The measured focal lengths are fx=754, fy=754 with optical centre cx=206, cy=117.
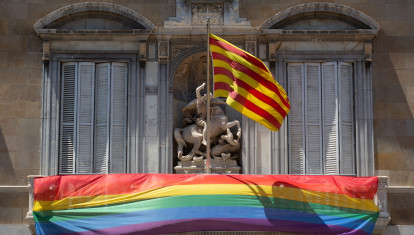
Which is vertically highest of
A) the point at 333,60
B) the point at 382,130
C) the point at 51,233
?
the point at 333,60

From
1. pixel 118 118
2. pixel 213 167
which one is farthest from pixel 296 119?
pixel 118 118

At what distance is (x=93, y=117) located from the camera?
23.5 m

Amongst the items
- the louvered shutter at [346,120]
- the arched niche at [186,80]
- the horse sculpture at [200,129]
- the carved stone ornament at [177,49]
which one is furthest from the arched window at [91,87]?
the louvered shutter at [346,120]

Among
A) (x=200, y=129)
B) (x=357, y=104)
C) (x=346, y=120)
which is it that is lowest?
(x=200, y=129)

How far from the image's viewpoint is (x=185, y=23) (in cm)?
2391

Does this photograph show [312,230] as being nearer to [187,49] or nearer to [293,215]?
[293,215]

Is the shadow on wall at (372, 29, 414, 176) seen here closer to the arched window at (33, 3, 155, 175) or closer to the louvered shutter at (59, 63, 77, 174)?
the arched window at (33, 3, 155, 175)

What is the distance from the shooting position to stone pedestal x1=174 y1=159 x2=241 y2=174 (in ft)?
75.3

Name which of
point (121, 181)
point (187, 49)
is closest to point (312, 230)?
point (121, 181)

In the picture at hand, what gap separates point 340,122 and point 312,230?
412 centimetres

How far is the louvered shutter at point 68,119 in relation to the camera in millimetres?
23391

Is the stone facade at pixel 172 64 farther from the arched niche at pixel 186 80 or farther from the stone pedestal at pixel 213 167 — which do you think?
the stone pedestal at pixel 213 167

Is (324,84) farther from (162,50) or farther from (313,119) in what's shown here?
(162,50)

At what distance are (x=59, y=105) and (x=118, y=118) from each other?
1.89m
